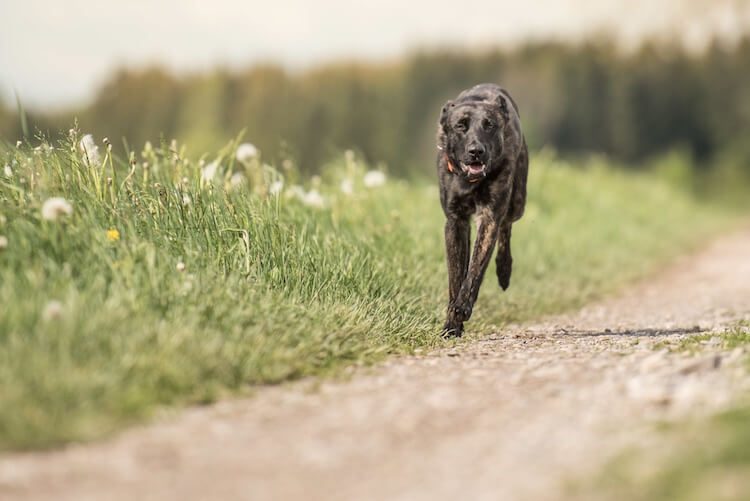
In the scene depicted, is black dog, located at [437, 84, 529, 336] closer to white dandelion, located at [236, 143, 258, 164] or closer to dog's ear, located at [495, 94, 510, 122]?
dog's ear, located at [495, 94, 510, 122]

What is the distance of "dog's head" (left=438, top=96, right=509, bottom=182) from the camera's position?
5492 mm

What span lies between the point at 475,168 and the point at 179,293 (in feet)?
7.16

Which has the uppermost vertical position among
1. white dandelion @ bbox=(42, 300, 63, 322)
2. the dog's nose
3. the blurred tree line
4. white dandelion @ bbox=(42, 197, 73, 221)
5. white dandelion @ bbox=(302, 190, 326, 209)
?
the dog's nose

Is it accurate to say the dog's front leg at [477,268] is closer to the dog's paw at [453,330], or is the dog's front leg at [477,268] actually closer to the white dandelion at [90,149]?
the dog's paw at [453,330]

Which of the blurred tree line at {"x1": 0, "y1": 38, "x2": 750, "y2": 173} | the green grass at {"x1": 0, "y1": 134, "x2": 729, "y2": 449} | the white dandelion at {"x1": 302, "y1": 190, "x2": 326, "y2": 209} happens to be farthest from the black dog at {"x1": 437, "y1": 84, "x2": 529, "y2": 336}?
the blurred tree line at {"x1": 0, "y1": 38, "x2": 750, "y2": 173}

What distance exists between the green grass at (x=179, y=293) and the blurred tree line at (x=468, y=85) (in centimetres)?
1912

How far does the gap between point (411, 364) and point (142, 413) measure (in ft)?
4.96

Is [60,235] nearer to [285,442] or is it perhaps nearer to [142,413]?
[142,413]

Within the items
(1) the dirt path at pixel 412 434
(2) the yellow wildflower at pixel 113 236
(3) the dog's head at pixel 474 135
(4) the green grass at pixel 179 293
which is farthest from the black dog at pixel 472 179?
(2) the yellow wildflower at pixel 113 236

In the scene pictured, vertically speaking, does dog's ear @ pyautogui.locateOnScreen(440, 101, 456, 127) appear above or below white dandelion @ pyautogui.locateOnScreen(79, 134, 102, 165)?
above

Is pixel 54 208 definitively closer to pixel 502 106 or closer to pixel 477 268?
pixel 477 268

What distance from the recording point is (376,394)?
145 inches

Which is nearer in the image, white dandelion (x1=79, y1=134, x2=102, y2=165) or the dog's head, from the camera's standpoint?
white dandelion (x1=79, y1=134, x2=102, y2=165)

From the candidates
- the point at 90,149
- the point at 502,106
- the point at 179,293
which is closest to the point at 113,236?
the point at 179,293
